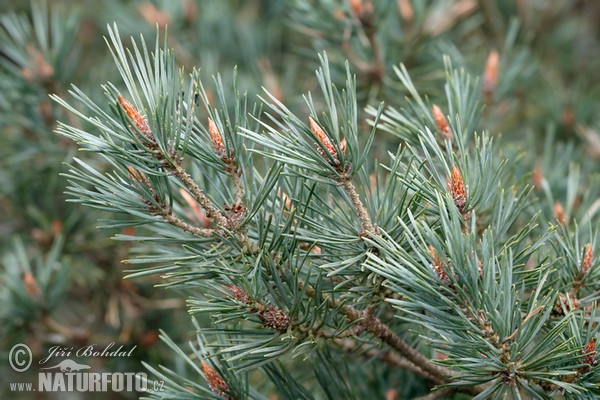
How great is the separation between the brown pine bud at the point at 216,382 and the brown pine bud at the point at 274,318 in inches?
3.1

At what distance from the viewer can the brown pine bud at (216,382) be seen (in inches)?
18.6

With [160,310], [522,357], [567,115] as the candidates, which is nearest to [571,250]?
[522,357]

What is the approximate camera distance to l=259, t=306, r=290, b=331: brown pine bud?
42 cm

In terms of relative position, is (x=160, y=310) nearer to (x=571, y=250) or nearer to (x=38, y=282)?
(x=38, y=282)

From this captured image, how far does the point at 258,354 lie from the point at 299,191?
0.37 feet

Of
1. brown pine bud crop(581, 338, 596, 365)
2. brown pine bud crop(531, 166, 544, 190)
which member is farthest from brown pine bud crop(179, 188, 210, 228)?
brown pine bud crop(531, 166, 544, 190)

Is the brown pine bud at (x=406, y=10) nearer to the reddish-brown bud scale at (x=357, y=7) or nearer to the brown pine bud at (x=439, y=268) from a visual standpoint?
the reddish-brown bud scale at (x=357, y=7)

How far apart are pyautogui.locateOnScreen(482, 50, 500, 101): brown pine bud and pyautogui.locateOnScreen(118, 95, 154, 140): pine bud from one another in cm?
47

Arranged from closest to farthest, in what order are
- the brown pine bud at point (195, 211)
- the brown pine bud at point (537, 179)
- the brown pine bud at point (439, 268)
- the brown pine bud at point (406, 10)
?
the brown pine bud at point (439, 268), the brown pine bud at point (195, 211), the brown pine bud at point (537, 179), the brown pine bud at point (406, 10)

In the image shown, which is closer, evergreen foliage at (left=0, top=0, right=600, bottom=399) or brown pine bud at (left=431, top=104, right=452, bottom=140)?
evergreen foliage at (left=0, top=0, right=600, bottom=399)

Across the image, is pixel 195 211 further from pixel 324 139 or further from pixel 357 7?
pixel 357 7

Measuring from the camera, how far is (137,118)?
402 millimetres

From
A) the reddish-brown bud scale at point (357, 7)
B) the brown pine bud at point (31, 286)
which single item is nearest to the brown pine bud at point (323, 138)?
the reddish-brown bud scale at point (357, 7)

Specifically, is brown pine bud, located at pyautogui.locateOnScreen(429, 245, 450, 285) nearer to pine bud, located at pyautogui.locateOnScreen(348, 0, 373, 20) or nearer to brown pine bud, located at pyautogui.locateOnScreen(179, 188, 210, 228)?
brown pine bud, located at pyautogui.locateOnScreen(179, 188, 210, 228)
